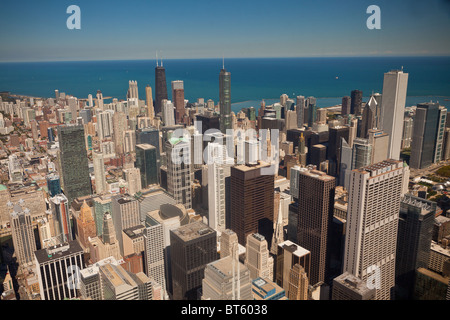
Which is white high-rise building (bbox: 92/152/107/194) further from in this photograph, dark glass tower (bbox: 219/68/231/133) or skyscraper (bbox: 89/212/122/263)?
dark glass tower (bbox: 219/68/231/133)

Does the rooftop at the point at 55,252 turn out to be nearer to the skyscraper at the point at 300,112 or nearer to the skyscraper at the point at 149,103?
the skyscraper at the point at 300,112

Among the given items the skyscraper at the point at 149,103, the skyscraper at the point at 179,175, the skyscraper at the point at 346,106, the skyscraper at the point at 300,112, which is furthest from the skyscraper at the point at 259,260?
the skyscraper at the point at 149,103

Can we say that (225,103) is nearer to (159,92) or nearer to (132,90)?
(132,90)

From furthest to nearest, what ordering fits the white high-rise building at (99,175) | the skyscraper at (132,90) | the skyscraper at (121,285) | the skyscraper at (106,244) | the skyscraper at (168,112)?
the skyscraper at (168,112) → the skyscraper at (132,90) → the white high-rise building at (99,175) → the skyscraper at (106,244) → the skyscraper at (121,285)

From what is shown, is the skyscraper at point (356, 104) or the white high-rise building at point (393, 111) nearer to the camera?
the white high-rise building at point (393, 111)

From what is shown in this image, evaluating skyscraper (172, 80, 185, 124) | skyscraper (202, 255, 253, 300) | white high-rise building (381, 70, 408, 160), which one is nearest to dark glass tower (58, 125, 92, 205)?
skyscraper (172, 80, 185, 124)

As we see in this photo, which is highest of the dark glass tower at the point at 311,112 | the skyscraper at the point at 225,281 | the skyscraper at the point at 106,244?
the dark glass tower at the point at 311,112
